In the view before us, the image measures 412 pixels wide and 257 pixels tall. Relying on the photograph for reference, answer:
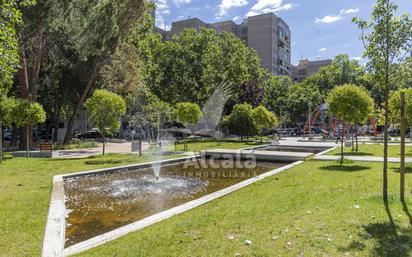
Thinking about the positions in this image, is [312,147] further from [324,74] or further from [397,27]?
[324,74]

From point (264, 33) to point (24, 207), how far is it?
79.1 meters

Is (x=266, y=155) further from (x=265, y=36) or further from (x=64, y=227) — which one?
(x=265, y=36)

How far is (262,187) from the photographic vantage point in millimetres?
8906

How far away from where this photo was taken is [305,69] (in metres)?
111

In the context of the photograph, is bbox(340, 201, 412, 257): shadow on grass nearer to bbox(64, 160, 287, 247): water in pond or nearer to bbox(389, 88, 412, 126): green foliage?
bbox(64, 160, 287, 247): water in pond

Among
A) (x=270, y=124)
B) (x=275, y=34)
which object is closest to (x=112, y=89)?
(x=270, y=124)

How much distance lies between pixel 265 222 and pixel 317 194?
2.64 m

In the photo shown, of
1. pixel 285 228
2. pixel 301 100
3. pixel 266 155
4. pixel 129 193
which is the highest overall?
pixel 301 100

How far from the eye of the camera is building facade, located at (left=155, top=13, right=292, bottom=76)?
79688 millimetres

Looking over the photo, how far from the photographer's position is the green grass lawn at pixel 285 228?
4.33 m

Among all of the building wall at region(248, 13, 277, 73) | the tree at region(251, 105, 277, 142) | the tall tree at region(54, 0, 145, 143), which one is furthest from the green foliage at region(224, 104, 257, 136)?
the building wall at region(248, 13, 277, 73)

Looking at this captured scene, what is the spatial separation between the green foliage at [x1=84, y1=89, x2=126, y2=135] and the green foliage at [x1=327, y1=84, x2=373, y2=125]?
1085 cm

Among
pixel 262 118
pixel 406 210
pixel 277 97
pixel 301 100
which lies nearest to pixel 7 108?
pixel 406 210

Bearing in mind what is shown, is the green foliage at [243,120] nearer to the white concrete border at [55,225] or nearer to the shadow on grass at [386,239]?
the white concrete border at [55,225]
